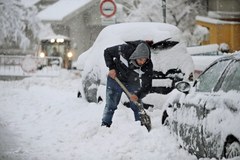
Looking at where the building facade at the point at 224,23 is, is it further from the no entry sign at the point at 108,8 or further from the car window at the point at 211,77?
the car window at the point at 211,77

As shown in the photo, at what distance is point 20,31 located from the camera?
38531 mm

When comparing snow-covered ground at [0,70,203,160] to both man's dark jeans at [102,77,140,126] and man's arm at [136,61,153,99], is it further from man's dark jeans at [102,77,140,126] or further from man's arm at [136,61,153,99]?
man's arm at [136,61,153,99]

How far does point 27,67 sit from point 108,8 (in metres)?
9.52

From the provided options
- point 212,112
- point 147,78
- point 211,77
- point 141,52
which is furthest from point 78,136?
point 212,112

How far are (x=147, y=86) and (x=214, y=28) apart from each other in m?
16.8

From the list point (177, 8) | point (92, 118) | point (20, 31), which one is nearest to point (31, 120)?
point (92, 118)

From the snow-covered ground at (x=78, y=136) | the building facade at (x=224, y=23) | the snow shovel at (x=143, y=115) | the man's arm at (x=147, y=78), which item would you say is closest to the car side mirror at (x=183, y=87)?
the snow-covered ground at (x=78, y=136)

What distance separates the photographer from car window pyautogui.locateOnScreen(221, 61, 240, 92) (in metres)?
5.26

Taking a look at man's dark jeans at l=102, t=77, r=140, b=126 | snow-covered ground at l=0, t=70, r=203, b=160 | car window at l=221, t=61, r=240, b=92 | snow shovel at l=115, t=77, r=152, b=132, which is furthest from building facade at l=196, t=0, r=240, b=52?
car window at l=221, t=61, r=240, b=92

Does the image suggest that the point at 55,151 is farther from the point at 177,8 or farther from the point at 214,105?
the point at 177,8

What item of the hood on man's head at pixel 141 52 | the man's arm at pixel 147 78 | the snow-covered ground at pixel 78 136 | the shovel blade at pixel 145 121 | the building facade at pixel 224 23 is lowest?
the snow-covered ground at pixel 78 136

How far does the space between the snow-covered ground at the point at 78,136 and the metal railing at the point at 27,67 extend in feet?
30.0

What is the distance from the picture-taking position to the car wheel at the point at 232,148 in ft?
15.9

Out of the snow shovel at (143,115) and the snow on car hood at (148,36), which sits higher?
the snow on car hood at (148,36)
